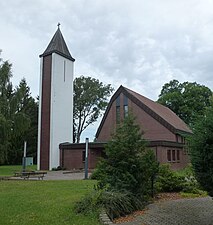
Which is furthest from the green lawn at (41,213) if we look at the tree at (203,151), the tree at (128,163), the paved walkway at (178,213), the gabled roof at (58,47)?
the gabled roof at (58,47)

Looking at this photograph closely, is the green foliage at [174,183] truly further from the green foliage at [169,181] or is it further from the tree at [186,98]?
the tree at [186,98]

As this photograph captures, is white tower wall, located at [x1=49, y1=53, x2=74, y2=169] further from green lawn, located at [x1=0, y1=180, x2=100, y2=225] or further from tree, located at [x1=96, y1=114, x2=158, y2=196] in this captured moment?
green lawn, located at [x1=0, y1=180, x2=100, y2=225]

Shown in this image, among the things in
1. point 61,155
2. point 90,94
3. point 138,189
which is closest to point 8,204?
point 138,189

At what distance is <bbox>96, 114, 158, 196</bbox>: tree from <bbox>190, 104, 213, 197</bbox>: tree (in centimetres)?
322

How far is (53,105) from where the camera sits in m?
40.3

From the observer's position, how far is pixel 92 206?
8680 millimetres

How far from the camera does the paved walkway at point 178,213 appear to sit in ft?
28.1

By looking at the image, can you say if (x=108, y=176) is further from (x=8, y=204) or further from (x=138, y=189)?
(x=8, y=204)

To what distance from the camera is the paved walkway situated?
856 cm

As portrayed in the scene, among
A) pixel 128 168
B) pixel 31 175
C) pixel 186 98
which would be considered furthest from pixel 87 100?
pixel 128 168

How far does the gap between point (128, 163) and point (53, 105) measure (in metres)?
29.7

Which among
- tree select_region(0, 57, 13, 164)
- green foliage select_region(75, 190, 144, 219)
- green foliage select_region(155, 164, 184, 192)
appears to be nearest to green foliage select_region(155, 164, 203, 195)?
green foliage select_region(155, 164, 184, 192)

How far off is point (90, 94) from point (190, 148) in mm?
53274

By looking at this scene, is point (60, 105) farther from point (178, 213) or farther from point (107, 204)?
point (107, 204)
